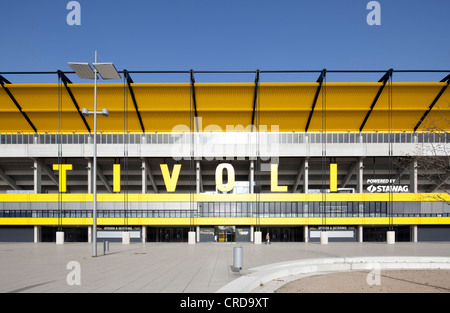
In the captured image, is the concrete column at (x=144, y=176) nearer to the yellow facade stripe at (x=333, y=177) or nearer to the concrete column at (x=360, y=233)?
the yellow facade stripe at (x=333, y=177)

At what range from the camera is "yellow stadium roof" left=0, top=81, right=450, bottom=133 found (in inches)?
1789

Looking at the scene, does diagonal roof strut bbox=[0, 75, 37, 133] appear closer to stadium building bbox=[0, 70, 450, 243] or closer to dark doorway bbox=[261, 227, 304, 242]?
stadium building bbox=[0, 70, 450, 243]

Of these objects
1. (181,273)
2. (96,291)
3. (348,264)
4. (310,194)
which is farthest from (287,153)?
(96,291)

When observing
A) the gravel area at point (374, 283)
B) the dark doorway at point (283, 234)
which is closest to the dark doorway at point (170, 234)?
the dark doorway at point (283, 234)

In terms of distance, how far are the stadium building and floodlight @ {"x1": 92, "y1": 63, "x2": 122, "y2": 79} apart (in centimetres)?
1998

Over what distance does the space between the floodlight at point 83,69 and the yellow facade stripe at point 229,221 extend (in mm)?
25610

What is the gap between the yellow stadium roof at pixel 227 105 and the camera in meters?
45.4

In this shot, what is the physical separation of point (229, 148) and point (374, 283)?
33.2 metres

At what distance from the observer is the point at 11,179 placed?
5341 cm

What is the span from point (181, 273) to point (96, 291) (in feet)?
16.7

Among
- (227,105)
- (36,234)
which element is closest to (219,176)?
(227,105)

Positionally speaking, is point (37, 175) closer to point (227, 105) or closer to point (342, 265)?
point (227, 105)

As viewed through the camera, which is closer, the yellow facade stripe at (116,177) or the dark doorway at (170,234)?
the yellow facade stripe at (116,177)

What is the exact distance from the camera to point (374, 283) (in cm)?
1429
